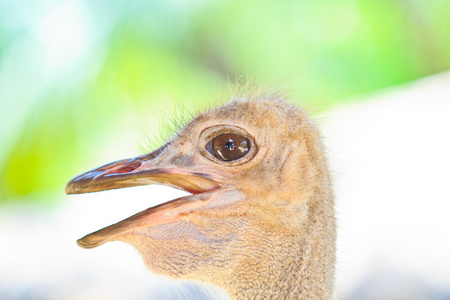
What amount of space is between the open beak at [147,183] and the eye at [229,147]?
8cm

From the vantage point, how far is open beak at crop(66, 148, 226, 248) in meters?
1.64

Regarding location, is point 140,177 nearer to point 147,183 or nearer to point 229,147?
point 147,183

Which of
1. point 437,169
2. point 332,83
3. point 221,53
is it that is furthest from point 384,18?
point 437,169

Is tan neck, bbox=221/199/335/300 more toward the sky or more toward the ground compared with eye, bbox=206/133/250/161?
more toward the ground

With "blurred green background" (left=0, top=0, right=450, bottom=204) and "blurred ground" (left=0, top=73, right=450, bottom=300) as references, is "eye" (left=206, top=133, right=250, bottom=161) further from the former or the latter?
"blurred green background" (left=0, top=0, right=450, bottom=204)

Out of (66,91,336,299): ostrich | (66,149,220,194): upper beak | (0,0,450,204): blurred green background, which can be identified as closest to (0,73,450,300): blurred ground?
(0,0,450,204): blurred green background

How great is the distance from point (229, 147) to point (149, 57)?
5.44 metres

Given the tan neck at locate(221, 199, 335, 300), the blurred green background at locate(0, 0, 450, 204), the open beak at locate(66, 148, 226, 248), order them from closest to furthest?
the open beak at locate(66, 148, 226, 248), the tan neck at locate(221, 199, 335, 300), the blurred green background at locate(0, 0, 450, 204)

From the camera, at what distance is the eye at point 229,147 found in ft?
5.76

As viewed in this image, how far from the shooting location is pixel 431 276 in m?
3.45

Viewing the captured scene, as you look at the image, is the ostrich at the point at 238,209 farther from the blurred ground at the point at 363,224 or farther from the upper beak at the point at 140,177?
the blurred ground at the point at 363,224

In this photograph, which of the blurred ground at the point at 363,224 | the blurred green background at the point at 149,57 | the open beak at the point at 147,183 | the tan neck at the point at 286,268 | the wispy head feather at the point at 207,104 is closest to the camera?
the open beak at the point at 147,183

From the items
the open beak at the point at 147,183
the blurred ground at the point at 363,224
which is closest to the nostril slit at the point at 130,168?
the open beak at the point at 147,183

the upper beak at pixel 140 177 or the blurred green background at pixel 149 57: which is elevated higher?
the blurred green background at pixel 149 57
